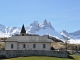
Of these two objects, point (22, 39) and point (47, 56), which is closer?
point (47, 56)

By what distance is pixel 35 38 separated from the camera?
76625 mm

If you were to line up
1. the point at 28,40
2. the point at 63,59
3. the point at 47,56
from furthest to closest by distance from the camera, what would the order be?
the point at 28,40
the point at 47,56
the point at 63,59

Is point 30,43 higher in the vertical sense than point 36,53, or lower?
higher

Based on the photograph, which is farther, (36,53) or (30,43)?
(30,43)

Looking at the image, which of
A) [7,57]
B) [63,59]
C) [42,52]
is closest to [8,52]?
[7,57]

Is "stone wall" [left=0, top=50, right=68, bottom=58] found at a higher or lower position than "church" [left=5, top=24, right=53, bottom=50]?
lower

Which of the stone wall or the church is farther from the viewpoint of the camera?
the church

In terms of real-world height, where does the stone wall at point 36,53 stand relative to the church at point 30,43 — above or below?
below

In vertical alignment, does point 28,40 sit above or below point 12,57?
above

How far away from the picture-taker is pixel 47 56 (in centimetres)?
6406

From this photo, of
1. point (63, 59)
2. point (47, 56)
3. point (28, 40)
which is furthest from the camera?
point (28, 40)

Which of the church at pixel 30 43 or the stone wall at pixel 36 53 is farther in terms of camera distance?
the church at pixel 30 43

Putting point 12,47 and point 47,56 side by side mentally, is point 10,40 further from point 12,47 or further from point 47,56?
point 47,56

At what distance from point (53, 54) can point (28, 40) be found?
14079mm
